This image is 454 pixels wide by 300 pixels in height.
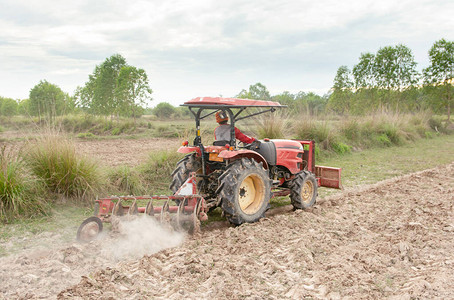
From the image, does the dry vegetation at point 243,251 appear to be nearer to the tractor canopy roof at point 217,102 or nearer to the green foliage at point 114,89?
the tractor canopy roof at point 217,102

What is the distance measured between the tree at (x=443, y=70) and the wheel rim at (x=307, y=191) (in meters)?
20.9

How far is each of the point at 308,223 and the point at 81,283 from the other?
3.24 metres

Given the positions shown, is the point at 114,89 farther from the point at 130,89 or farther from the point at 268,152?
the point at 268,152

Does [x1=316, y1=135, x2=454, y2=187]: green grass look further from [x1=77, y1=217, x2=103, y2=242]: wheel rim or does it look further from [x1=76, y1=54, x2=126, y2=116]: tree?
[x1=76, y1=54, x2=126, y2=116]: tree

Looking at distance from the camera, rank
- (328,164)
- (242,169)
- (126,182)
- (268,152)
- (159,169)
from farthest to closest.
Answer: (328,164)
(159,169)
(126,182)
(268,152)
(242,169)

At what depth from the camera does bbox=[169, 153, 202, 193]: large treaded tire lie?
5777 millimetres

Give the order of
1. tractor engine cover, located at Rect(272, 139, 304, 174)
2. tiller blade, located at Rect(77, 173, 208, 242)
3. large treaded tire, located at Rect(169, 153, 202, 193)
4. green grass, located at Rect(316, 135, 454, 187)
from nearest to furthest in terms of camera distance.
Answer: tiller blade, located at Rect(77, 173, 208, 242) → large treaded tire, located at Rect(169, 153, 202, 193) → tractor engine cover, located at Rect(272, 139, 304, 174) → green grass, located at Rect(316, 135, 454, 187)

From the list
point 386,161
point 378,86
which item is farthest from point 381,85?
point 386,161

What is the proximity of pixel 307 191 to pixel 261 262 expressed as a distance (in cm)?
274

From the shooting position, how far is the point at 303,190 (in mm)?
6375

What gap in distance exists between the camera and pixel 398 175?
374 inches

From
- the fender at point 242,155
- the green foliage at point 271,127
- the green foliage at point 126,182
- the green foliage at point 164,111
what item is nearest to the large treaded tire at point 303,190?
the fender at point 242,155

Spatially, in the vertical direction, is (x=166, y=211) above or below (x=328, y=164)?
above

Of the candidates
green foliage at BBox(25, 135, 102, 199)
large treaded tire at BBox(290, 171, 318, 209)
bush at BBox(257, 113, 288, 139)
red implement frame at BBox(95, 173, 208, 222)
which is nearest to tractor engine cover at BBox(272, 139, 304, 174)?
large treaded tire at BBox(290, 171, 318, 209)
